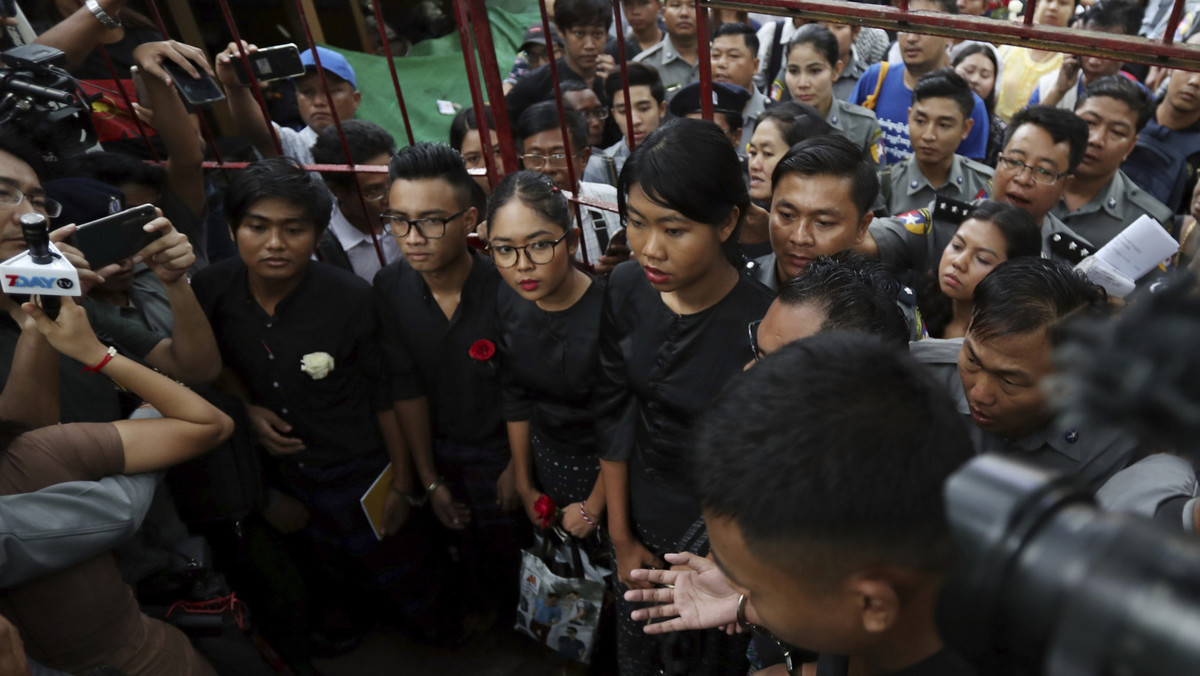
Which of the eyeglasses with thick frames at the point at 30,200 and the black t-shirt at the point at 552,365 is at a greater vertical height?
the eyeglasses with thick frames at the point at 30,200

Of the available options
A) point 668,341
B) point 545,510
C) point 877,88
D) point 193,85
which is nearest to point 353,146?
point 193,85

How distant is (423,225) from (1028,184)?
1980mm

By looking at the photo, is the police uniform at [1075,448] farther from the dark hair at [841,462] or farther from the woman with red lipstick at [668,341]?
the dark hair at [841,462]

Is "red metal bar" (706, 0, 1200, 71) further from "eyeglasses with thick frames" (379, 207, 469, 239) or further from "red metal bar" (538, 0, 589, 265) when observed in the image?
"eyeglasses with thick frames" (379, 207, 469, 239)

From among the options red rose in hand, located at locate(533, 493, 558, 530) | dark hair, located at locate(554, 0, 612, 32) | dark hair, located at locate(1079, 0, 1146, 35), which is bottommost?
red rose in hand, located at locate(533, 493, 558, 530)

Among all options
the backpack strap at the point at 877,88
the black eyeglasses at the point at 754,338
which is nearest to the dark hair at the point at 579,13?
the backpack strap at the point at 877,88

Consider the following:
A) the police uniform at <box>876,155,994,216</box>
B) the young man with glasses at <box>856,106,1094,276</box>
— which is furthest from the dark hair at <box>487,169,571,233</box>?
the police uniform at <box>876,155,994,216</box>

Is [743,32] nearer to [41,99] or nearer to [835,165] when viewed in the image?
[835,165]

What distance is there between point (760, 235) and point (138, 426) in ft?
6.11

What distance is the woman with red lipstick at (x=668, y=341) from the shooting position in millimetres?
1701

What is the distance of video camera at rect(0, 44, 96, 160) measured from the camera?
2.07 metres

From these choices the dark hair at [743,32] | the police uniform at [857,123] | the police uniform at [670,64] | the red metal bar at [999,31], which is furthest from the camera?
the police uniform at [670,64]

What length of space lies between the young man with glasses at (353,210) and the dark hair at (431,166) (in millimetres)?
685

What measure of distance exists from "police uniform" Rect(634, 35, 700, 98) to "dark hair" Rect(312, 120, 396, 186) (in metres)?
1.87
